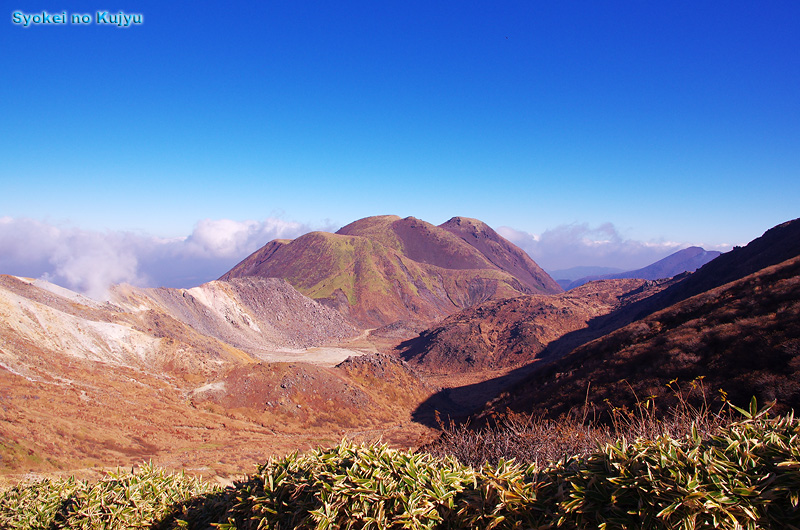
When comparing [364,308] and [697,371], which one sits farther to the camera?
[364,308]

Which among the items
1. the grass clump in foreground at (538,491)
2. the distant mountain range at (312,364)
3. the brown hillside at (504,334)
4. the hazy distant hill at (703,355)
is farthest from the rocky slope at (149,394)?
the grass clump in foreground at (538,491)

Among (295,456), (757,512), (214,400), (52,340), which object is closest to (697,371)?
(757,512)

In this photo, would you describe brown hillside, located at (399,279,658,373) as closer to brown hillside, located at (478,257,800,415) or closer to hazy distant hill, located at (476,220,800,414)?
hazy distant hill, located at (476,220,800,414)

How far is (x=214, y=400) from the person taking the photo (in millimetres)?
24406

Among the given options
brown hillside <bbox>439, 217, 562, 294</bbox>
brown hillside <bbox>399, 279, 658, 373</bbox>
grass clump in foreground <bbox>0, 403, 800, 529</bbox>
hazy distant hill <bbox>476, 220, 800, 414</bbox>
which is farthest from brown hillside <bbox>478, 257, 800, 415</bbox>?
brown hillside <bbox>439, 217, 562, 294</bbox>

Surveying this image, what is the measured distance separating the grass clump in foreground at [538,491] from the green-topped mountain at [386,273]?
7013cm

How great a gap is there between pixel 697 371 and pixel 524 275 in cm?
13252

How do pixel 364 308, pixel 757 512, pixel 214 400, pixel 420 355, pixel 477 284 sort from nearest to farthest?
1. pixel 757 512
2. pixel 214 400
3. pixel 420 355
4. pixel 364 308
5. pixel 477 284

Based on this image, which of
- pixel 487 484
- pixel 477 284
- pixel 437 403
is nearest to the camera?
pixel 487 484

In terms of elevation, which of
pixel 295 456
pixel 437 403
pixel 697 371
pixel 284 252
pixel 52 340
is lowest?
pixel 437 403

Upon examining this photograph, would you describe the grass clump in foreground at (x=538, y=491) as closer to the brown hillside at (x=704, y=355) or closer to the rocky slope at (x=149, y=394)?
the brown hillside at (x=704, y=355)

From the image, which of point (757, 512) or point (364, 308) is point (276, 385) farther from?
point (364, 308)

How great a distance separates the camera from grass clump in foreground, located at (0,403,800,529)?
252cm

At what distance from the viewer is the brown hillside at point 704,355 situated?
12.0 m
